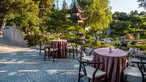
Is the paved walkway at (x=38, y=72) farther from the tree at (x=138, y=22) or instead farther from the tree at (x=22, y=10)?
the tree at (x=138, y=22)

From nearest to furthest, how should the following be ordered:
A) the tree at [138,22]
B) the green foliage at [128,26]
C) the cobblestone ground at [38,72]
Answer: the cobblestone ground at [38,72], the green foliage at [128,26], the tree at [138,22]

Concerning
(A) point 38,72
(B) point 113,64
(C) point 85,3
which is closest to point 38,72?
(A) point 38,72

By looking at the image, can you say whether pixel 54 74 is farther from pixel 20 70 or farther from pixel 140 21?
pixel 140 21

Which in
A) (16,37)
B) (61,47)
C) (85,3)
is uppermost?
(85,3)

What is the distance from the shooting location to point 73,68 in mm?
6512

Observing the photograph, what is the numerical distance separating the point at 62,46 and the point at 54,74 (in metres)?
2.67

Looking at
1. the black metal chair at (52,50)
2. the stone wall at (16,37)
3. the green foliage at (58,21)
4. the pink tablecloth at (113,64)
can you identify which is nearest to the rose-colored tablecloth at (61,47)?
the black metal chair at (52,50)

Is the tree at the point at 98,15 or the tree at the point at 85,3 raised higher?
the tree at the point at 85,3

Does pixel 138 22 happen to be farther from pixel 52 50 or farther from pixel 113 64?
pixel 113 64

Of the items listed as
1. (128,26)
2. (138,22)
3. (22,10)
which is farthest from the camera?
(138,22)

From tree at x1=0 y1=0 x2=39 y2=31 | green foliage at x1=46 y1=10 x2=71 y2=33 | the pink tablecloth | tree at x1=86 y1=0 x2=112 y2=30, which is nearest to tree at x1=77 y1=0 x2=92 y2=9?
green foliage at x1=46 y1=10 x2=71 y2=33

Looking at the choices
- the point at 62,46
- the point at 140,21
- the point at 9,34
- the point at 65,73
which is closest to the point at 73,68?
the point at 65,73

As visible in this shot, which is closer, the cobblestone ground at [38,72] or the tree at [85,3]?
the cobblestone ground at [38,72]

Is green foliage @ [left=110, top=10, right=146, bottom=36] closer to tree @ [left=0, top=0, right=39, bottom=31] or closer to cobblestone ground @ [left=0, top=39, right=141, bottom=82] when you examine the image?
tree @ [left=0, top=0, right=39, bottom=31]
